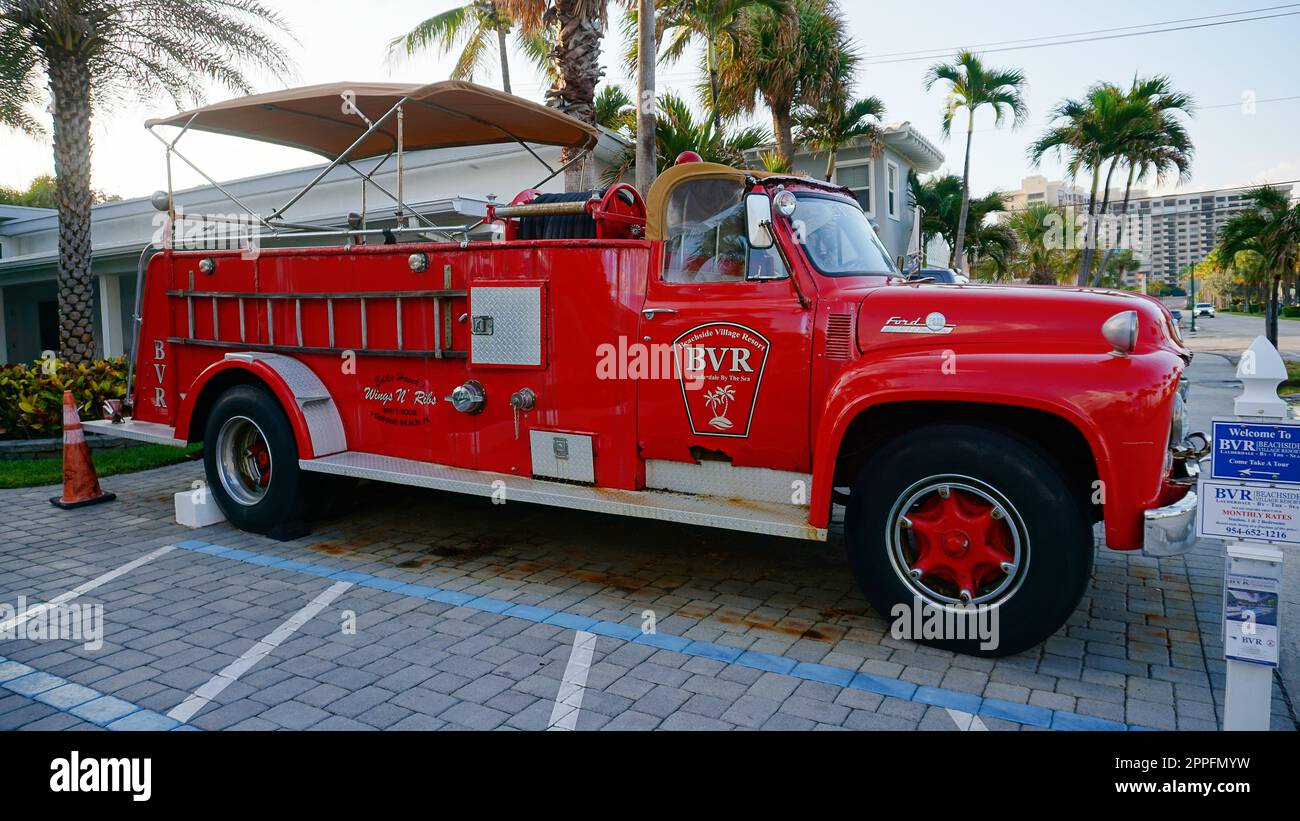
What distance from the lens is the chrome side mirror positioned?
4418mm

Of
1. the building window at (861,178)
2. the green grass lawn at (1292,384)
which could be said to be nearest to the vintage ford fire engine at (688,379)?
the green grass lawn at (1292,384)

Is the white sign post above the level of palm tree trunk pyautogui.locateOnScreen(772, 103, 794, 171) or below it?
below

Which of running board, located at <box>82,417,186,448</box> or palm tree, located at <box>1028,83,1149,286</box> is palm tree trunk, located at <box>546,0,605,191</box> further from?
palm tree, located at <box>1028,83,1149,286</box>

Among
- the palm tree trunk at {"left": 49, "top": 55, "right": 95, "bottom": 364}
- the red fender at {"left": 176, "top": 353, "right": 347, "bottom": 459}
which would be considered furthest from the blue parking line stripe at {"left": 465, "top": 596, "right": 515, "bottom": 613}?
the palm tree trunk at {"left": 49, "top": 55, "right": 95, "bottom": 364}

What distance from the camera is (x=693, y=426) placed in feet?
15.7

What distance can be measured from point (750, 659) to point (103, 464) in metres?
8.08

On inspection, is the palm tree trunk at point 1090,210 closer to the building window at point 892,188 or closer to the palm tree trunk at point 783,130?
the building window at point 892,188

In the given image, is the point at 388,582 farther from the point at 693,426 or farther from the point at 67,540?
the point at 67,540

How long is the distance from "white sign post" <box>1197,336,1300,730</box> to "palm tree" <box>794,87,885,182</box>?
1614cm

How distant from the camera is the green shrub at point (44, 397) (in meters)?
10.0

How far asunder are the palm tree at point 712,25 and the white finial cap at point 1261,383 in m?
12.2
